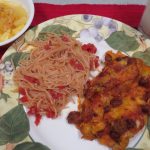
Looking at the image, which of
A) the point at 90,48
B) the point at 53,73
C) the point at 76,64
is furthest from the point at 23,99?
the point at 90,48

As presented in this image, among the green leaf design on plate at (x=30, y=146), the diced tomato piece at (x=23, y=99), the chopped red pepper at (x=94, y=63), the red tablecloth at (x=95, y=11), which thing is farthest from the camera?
the red tablecloth at (x=95, y=11)

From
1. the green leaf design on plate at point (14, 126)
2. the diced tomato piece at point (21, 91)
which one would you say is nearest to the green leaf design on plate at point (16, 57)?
the diced tomato piece at point (21, 91)

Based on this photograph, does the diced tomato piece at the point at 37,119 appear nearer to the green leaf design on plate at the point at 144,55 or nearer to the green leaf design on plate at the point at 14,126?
the green leaf design on plate at the point at 14,126

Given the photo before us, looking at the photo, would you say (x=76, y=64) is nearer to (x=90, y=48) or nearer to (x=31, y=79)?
(x=90, y=48)

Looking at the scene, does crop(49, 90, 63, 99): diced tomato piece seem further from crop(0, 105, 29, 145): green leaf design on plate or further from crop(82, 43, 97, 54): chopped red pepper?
crop(82, 43, 97, 54): chopped red pepper

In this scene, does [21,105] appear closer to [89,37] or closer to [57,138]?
[57,138]

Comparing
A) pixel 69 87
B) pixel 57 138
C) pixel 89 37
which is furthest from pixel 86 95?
pixel 89 37
